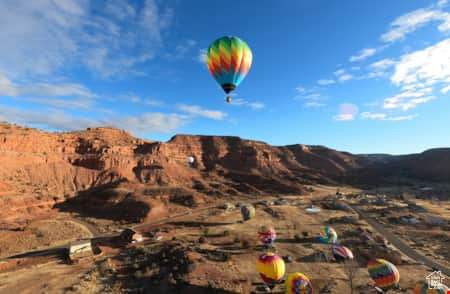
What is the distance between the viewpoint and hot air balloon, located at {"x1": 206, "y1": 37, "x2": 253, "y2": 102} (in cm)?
2266

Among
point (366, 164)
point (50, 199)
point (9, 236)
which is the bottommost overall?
point (9, 236)

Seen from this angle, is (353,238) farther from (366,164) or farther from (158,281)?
(366,164)

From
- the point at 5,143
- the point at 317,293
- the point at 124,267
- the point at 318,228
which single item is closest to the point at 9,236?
the point at 124,267

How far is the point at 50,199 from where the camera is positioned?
52.5 metres

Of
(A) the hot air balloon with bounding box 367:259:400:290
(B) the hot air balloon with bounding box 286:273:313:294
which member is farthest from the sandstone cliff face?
(A) the hot air balloon with bounding box 367:259:400:290

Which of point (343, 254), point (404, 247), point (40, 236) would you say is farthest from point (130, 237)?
point (404, 247)

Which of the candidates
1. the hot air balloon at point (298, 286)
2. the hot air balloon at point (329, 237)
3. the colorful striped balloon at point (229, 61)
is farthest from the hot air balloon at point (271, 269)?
the colorful striped balloon at point (229, 61)

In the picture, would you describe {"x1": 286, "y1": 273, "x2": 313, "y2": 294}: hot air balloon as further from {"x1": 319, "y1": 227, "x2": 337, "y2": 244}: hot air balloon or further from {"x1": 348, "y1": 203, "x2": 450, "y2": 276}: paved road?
{"x1": 348, "y1": 203, "x2": 450, "y2": 276}: paved road

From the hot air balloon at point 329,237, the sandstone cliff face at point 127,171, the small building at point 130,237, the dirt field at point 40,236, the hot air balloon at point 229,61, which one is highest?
the hot air balloon at point 229,61

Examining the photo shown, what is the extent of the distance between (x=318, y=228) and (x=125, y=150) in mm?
69673

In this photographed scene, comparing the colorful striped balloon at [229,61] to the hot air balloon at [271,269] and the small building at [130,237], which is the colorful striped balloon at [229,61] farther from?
the small building at [130,237]

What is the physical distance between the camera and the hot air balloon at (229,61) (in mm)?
22656

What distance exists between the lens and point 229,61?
2300 centimetres

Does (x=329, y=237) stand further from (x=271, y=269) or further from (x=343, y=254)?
(x=271, y=269)
